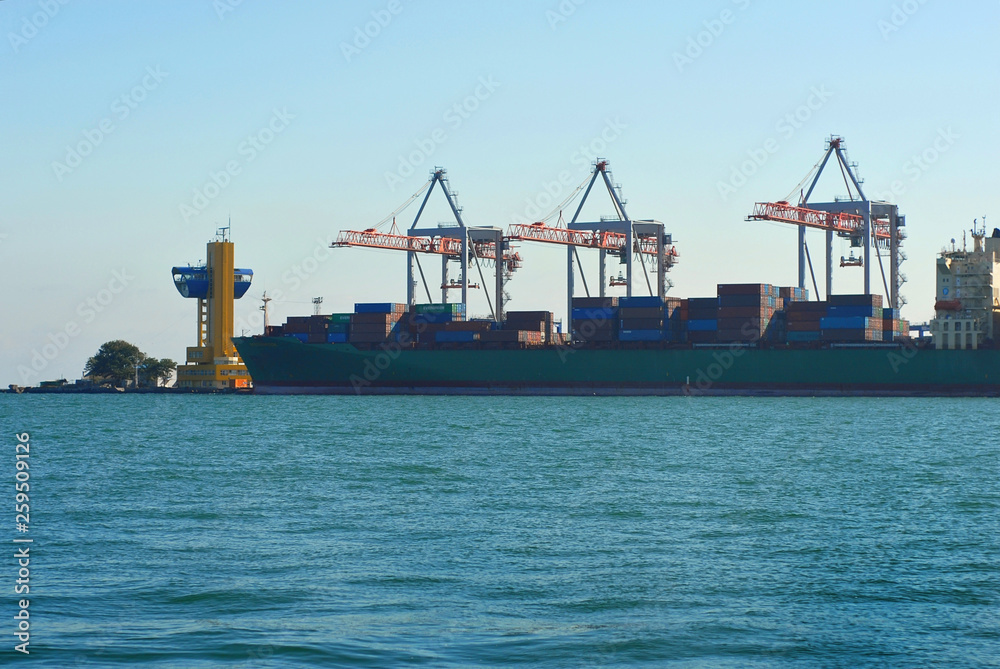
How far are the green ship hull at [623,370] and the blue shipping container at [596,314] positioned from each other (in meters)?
2.56

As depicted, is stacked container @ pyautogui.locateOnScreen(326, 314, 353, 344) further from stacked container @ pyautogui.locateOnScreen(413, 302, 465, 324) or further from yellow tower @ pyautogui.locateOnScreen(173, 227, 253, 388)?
yellow tower @ pyautogui.locateOnScreen(173, 227, 253, 388)

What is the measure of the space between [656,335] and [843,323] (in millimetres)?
11793

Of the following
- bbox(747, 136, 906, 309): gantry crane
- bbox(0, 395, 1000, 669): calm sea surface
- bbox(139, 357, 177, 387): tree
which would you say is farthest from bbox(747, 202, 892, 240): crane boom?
bbox(139, 357, 177, 387): tree

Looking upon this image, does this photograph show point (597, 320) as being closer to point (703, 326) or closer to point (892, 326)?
point (703, 326)

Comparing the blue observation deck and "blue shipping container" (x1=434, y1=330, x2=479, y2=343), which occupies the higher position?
the blue observation deck

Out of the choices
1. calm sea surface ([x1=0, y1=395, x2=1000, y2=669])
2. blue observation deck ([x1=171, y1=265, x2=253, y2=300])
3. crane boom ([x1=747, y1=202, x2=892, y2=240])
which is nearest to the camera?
calm sea surface ([x1=0, y1=395, x2=1000, y2=669])

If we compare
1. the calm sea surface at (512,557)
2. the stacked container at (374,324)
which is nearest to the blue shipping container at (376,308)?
the stacked container at (374,324)

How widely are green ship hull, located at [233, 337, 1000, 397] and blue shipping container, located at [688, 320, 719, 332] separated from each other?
1331 mm

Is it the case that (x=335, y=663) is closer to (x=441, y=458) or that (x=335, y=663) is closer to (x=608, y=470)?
(x=608, y=470)

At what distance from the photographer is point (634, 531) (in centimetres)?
1798

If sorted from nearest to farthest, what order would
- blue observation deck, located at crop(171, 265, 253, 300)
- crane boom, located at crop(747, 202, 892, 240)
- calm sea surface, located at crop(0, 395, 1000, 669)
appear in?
calm sea surface, located at crop(0, 395, 1000, 669), crane boom, located at crop(747, 202, 892, 240), blue observation deck, located at crop(171, 265, 253, 300)

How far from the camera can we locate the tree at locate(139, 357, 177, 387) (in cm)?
13262

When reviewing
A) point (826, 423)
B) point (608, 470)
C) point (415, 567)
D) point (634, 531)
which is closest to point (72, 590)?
point (415, 567)

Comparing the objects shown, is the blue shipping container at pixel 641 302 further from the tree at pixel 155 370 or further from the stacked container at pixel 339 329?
the tree at pixel 155 370
